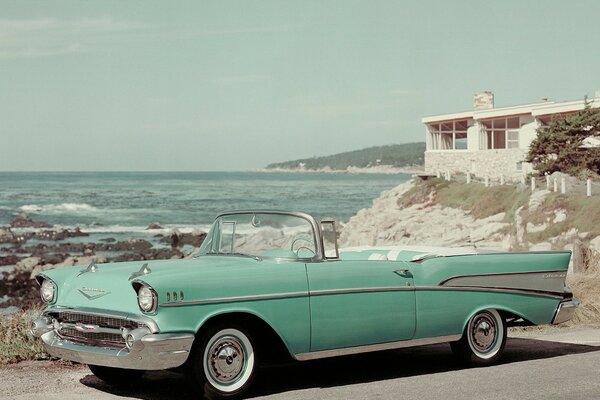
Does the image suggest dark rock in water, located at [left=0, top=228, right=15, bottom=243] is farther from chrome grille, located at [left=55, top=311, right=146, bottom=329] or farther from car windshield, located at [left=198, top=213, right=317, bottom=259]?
chrome grille, located at [left=55, top=311, right=146, bottom=329]

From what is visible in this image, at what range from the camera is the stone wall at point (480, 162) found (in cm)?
6059

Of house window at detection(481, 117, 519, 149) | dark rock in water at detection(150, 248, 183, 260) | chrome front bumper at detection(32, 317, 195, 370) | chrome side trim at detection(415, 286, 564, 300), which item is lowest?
dark rock in water at detection(150, 248, 183, 260)

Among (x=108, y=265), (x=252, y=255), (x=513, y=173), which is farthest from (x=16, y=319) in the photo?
(x=513, y=173)

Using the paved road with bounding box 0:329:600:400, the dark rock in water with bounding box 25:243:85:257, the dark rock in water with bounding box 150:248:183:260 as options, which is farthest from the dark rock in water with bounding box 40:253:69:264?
the paved road with bounding box 0:329:600:400

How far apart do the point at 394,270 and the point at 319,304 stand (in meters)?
0.90

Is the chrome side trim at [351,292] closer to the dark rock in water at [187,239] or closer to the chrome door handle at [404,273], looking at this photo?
the chrome door handle at [404,273]

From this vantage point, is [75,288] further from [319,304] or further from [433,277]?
[433,277]

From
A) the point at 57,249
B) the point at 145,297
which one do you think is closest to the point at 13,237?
the point at 57,249

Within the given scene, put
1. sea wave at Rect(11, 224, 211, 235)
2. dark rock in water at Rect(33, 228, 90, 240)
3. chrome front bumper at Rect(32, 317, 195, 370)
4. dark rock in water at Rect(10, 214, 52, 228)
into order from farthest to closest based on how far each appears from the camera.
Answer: dark rock in water at Rect(10, 214, 52, 228) → sea wave at Rect(11, 224, 211, 235) → dark rock in water at Rect(33, 228, 90, 240) → chrome front bumper at Rect(32, 317, 195, 370)

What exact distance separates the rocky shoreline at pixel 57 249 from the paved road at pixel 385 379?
27667 millimetres

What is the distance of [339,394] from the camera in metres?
8.21

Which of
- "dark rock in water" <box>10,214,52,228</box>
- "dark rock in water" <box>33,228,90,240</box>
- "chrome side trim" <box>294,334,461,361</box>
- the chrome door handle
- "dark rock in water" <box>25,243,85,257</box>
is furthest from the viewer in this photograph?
"dark rock in water" <box>10,214,52,228</box>

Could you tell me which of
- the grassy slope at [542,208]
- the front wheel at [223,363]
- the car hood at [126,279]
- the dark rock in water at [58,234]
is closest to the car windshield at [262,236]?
the car hood at [126,279]

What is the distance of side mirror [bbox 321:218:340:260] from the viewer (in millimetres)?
8809
